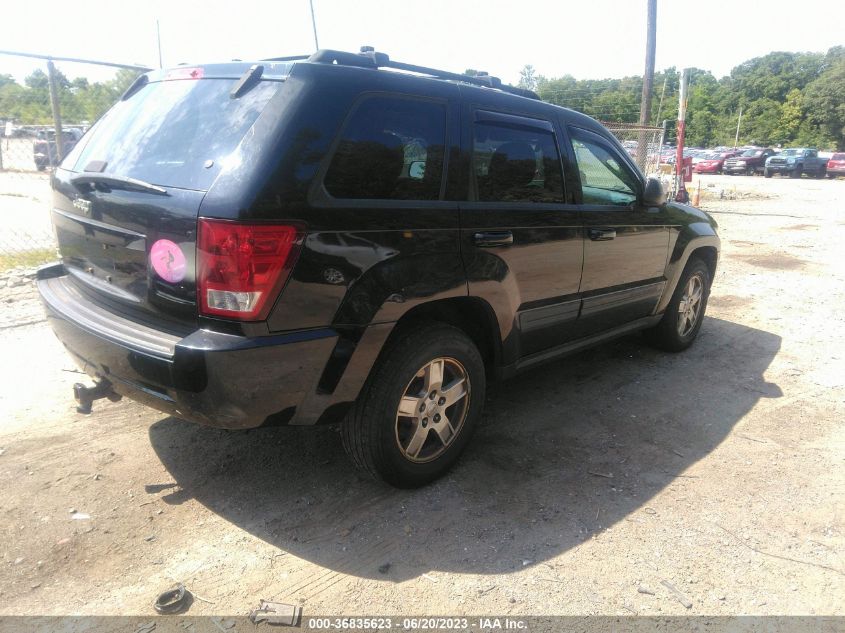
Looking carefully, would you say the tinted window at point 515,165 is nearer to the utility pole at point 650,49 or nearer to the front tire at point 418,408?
the front tire at point 418,408

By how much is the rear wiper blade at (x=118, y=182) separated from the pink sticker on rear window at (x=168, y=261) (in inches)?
8.7

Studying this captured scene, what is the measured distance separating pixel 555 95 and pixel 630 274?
14182 millimetres

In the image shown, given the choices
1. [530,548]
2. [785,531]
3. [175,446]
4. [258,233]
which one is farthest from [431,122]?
[785,531]

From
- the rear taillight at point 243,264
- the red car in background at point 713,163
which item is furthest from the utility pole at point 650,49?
the red car in background at point 713,163

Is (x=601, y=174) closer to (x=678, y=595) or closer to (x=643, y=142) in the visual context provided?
(x=678, y=595)

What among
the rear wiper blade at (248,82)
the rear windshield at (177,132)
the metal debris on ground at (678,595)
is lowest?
the metal debris on ground at (678,595)

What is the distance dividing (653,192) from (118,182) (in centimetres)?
337

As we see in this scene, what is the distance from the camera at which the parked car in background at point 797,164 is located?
113 feet

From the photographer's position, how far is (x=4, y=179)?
726 inches

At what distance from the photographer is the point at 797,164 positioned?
34.5 meters

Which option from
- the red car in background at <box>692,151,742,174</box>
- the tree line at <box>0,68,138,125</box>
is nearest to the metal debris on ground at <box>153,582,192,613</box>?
the tree line at <box>0,68,138,125</box>

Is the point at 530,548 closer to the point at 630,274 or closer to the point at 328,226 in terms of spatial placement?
the point at 328,226

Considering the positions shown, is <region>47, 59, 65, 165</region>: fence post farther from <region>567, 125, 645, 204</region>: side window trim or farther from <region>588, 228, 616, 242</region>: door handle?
<region>588, 228, 616, 242</region>: door handle

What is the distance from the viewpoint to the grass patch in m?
7.04
